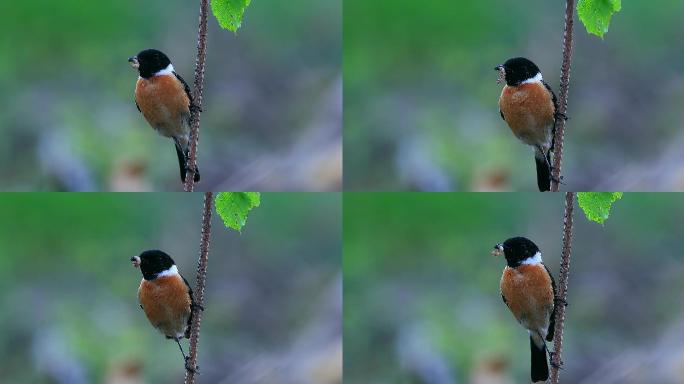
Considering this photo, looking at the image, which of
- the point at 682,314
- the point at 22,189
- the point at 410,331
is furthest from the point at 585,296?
the point at 22,189

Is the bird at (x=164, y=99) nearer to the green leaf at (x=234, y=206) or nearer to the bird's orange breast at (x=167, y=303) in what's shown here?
the green leaf at (x=234, y=206)

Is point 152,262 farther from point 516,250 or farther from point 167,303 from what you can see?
point 516,250

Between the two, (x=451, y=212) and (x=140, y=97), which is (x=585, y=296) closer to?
(x=451, y=212)

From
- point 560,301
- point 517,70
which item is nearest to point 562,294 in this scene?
point 560,301

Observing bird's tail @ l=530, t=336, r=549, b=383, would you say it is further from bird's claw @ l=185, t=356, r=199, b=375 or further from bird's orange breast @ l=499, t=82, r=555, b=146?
bird's claw @ l=185, t=356, r=199, b=375

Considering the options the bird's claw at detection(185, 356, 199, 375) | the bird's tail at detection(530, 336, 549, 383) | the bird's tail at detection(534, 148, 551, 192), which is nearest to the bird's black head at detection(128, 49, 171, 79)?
the bird's claw at detection(185, 356, 199, 375)
